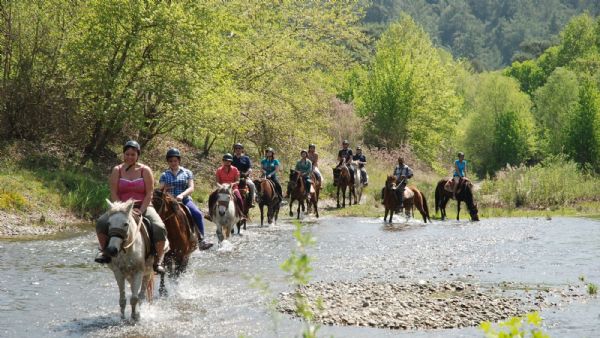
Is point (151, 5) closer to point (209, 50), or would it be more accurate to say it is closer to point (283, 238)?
point (209, 50)

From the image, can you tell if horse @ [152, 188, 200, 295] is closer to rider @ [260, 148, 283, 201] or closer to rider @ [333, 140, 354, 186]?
rider @ [260, 148, 283, 201]

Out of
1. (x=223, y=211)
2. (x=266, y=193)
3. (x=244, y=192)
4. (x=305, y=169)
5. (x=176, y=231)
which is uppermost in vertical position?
(x=305, y=169)

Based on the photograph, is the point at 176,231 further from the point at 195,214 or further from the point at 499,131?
the point at 499,131

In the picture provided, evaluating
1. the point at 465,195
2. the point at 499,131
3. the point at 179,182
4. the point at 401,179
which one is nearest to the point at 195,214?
the point at 179,182

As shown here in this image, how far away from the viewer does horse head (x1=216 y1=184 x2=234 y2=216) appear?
1984 cm

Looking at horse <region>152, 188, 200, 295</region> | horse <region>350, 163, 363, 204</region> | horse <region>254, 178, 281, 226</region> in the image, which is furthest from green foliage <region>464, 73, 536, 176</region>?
horse <region>152, 188, 200, 295</region>

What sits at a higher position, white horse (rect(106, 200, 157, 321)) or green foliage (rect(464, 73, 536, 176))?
green foliage (rect(464, 73, 536, 176))

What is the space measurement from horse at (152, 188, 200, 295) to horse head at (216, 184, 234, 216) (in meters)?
5.52

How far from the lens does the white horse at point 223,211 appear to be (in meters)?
19.9

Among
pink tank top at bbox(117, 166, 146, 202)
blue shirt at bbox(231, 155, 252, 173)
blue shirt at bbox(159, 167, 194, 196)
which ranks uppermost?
blue shirt at bbox(231, 155, 252, 173)

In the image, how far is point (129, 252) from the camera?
11.2 meters

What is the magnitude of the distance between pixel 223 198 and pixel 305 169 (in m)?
10.8

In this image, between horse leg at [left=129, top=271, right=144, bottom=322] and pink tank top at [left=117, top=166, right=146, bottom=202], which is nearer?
horse leg at [left=129, top=271, right=144, bottom=322]

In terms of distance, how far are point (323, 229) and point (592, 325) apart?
14885 millimetres
